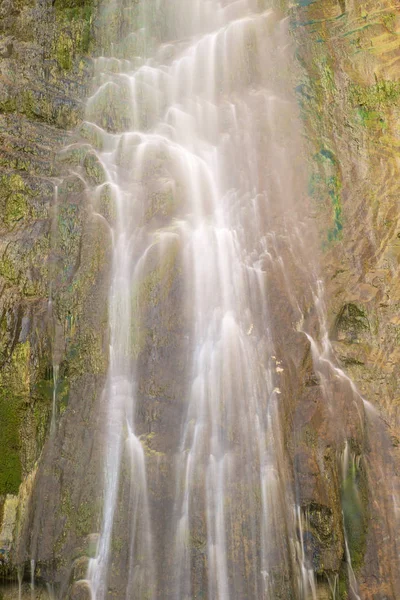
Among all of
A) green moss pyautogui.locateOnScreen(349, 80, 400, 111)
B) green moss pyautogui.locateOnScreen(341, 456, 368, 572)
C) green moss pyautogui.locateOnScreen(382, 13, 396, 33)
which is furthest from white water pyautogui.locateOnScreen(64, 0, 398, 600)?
green moss pyautogui.locateOnScreen(382, 13, 396, 33)

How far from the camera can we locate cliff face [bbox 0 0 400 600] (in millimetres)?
8242

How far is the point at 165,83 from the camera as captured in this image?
12.1 metres

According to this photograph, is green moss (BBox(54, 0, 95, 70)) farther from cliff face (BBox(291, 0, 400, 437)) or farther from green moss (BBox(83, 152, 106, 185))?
cliff face (BBox(291, 0, 400, 437))

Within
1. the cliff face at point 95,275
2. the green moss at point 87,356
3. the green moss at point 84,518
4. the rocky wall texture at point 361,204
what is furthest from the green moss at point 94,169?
the green moss at point 84,518

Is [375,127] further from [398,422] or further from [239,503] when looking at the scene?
[239,503]

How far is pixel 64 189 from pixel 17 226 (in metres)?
1.23

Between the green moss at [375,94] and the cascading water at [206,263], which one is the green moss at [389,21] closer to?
the green moss at [375,94]

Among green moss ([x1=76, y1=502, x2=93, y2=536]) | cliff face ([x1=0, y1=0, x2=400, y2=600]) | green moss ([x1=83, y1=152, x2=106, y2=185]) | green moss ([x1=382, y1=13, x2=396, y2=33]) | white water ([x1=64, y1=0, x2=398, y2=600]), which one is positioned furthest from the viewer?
green moss ([x1=382, y1=13, x2=396, y2=33])

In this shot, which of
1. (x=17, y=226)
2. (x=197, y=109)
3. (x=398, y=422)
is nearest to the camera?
(x=398, y=422)

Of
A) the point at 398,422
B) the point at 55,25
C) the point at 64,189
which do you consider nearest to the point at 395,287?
the point at 398,422

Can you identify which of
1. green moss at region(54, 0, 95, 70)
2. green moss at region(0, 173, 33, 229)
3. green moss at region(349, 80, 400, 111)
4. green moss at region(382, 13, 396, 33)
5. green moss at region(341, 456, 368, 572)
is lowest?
green moss at region(341, 456, 368, 572)

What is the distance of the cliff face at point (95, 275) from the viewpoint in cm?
824

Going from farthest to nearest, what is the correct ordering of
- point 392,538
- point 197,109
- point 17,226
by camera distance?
point 197,109
point 17,226
point 392,538

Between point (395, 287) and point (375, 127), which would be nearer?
point (395, 287)
